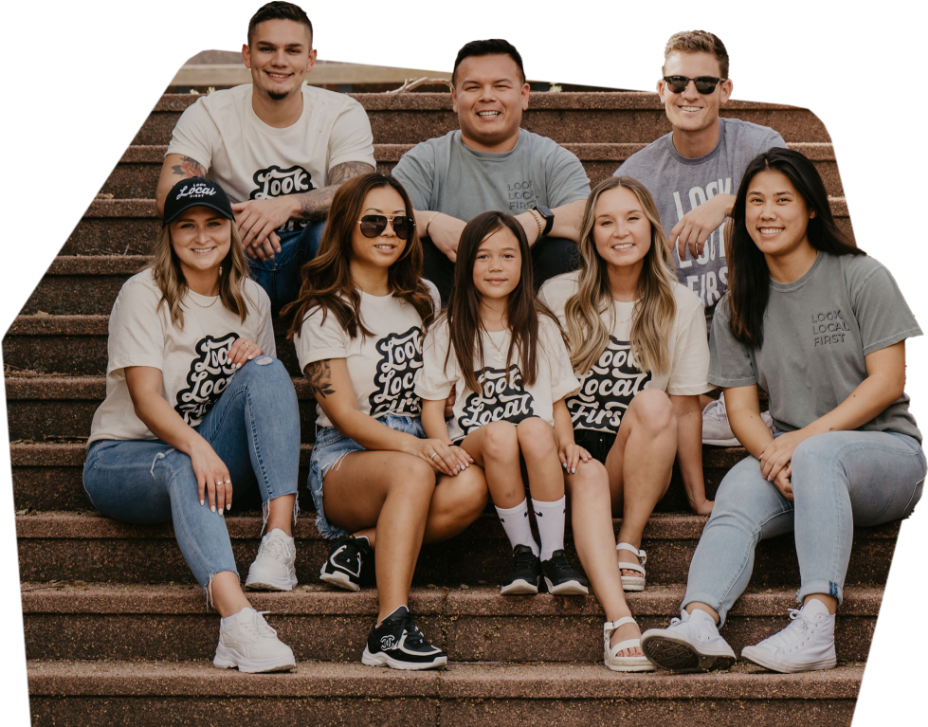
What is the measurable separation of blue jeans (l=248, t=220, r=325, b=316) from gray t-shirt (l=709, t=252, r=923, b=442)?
1.31 meters

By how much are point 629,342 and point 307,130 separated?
1342 millimetres

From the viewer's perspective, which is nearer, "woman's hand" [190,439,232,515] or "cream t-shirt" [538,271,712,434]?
"woman's hand" [190,439,232,515]

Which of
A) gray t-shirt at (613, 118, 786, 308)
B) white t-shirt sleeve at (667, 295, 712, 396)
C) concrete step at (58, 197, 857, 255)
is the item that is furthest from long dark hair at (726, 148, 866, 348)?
concrete step at (58, 197, 857, 255)

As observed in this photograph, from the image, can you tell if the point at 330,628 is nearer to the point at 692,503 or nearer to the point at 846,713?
the point at 692,503

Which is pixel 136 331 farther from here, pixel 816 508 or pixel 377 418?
pixel 816 508

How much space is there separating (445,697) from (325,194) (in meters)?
1.63

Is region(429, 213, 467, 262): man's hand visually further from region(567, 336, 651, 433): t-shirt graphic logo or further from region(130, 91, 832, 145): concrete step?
region(130, 91, 832, 145): concrete step

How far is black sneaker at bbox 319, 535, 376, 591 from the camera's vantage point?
7.87 ft

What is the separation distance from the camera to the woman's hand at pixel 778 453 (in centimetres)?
240

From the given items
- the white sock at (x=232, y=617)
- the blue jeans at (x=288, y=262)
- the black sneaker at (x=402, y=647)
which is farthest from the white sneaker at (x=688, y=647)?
the blue jeans at (x=288, y=262)

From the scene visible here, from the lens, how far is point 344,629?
238 cm

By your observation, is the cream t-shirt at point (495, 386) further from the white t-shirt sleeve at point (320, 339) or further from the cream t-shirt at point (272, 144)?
the cream t-shirt at point (272, 144)

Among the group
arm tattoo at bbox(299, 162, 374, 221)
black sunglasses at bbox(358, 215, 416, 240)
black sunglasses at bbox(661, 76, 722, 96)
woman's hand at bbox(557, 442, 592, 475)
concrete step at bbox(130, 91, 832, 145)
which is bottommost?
woman's hand at bbox(557, 442, 592, 475)

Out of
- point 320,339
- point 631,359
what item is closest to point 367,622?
point 320,339
